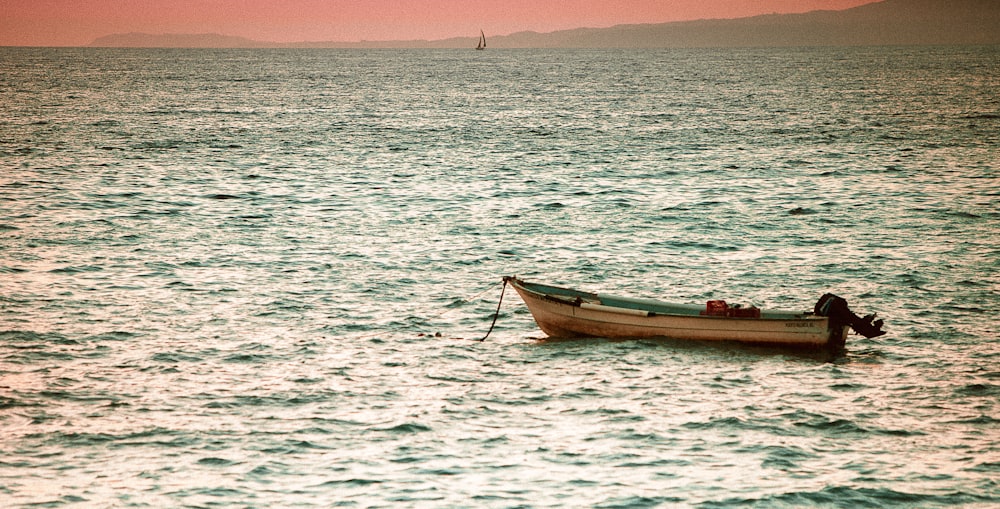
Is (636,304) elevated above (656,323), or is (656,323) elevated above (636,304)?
(636,304)

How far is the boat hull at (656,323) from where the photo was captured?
2359 cm

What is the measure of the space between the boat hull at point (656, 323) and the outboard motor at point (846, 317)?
0.20m

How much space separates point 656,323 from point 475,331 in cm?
491

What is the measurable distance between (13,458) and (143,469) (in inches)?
97.8

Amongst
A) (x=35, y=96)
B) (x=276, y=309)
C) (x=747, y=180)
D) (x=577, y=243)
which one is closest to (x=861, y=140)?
(x=747, y=180)

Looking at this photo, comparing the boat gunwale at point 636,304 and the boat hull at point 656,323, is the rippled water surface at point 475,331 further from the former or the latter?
the boat gunwale at point 636,304

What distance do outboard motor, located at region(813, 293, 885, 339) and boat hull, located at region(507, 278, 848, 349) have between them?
7.9 inches

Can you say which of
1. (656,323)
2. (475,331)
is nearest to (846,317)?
(656,323)

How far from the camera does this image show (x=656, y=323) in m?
24.4

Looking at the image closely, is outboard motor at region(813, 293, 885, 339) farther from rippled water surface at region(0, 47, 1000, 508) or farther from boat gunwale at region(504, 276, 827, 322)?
rippled water surface at region(0, 47, 1000, 508)

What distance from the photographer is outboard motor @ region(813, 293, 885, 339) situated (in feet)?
77.7

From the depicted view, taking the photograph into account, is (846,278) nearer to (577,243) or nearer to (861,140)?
(577,243)

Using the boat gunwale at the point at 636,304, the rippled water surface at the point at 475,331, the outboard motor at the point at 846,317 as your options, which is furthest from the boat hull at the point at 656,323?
the rippled water surface at the point at 475,331

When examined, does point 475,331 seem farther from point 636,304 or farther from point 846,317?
point 846,317
